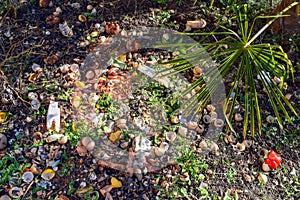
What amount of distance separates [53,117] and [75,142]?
126 mm

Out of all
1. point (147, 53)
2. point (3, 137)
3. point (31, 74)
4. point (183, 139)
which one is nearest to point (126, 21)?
point (147, 53)

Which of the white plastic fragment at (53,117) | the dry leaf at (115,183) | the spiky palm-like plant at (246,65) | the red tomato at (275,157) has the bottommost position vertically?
the dry leaf at (115,183)

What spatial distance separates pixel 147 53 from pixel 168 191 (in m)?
0.58

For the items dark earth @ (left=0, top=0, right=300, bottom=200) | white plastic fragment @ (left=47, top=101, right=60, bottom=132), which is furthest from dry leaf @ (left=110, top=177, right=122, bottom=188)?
white plastic fragment @ (left=47, top=101, right=60, bottom=132)

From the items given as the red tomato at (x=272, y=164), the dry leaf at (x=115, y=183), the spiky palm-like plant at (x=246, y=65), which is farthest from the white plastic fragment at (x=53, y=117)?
the red tomato at (x=272, y=164)

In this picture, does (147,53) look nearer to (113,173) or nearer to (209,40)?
(209,40)

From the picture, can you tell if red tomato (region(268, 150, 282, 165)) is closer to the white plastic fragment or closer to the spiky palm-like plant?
the spiky palm-like plant

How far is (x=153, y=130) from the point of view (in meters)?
1.48

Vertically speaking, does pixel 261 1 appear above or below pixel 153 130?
above

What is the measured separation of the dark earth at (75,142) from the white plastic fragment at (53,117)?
23mm

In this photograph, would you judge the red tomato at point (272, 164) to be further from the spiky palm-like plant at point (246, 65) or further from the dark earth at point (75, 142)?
the spiky palm-like plant at point (246, 65)

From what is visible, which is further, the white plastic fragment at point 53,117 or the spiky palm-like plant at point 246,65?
the white plastic fragment at point 53,117

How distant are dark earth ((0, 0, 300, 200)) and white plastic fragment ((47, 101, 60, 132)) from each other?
0.9 inches

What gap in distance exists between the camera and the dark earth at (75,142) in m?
1.37
